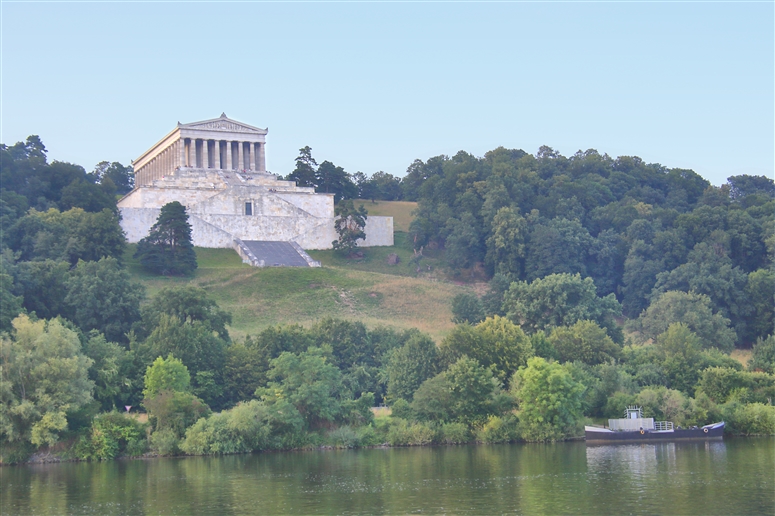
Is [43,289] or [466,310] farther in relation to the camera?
[466,310]

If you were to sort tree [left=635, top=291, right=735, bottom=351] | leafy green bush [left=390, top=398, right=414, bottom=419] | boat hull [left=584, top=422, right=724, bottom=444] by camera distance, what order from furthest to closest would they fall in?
tree [left=635, top=291, right=735, bottom=351]
leafy green bush [left=390, top=398, right=414, bottom=419]
boat hull [left=584, top=422, right=724, bottom=444]

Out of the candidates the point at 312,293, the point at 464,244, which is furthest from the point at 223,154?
the point at 312,293

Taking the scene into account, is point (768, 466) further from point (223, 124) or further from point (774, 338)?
point (223, 124)

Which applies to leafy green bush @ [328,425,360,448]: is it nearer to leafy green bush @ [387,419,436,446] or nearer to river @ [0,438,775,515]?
leafy green bush @ [387,419,436,446]

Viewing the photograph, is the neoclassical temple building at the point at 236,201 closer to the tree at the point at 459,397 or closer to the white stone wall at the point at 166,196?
the white stone wall at the point at 166,196

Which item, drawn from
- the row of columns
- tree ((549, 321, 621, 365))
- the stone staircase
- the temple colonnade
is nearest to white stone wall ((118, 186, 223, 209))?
the stone staircase

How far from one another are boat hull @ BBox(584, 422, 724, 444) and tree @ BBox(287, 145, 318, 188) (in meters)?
54.2

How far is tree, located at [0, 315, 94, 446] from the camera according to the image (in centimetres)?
3594

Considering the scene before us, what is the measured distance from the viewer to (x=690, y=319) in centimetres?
5862

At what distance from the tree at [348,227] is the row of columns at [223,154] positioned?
1814 cm

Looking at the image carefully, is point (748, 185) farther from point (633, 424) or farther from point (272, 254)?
point (633, 424)

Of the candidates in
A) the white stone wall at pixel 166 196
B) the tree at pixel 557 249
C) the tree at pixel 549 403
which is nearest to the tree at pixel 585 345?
the tree at pixel 549 403

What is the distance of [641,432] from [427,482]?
43.0 ft

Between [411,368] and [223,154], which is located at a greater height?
[223,154]
